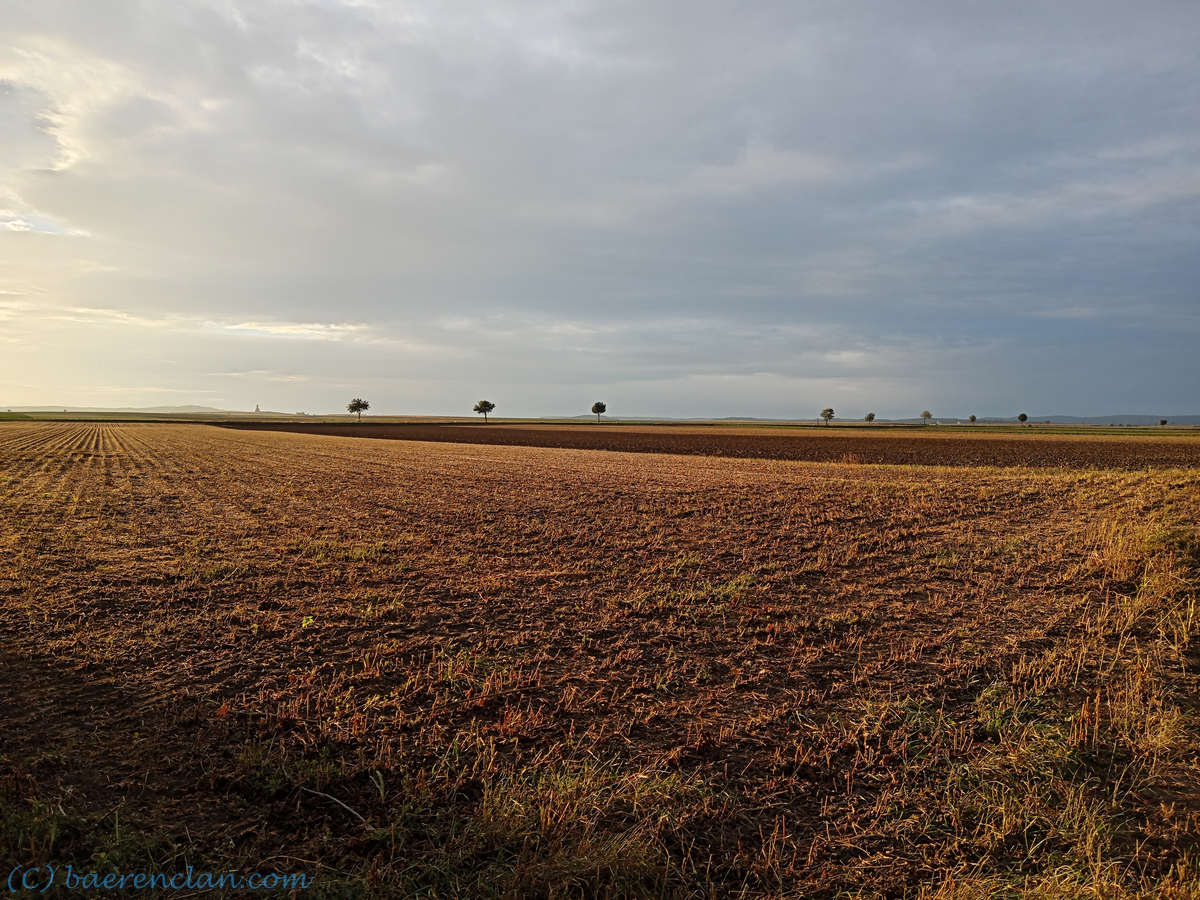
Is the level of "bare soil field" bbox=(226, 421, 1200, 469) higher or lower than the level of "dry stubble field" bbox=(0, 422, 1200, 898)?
higher

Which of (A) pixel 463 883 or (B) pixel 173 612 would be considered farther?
(B) pixel 173 612

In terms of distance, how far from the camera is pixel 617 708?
720 centimetres

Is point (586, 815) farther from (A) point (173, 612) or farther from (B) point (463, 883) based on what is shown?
(A) point (173, 612)

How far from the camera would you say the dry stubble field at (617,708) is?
4805 mm

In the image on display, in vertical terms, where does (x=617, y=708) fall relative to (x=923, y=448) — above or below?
below

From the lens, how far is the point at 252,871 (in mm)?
4500

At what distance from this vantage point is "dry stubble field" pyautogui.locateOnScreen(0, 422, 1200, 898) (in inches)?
189

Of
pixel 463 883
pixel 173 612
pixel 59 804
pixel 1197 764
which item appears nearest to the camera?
pixel 463 883

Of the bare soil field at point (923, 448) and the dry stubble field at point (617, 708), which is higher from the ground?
the bare soil field at point (923, 448)

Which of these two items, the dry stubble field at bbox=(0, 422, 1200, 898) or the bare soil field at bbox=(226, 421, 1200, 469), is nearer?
the dry stubble field at bbox=(0, 422, 1200, 898)

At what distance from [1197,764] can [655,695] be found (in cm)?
559

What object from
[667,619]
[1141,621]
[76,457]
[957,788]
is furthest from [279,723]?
[76,457]

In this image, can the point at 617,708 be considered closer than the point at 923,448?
Yes

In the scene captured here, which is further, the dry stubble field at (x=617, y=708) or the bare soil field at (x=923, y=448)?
the bare soil field at (x=923, y=448)
